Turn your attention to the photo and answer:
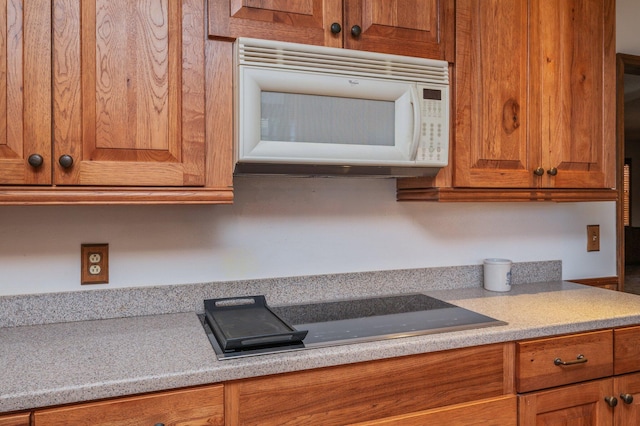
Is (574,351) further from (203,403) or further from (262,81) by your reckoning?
(262,81)

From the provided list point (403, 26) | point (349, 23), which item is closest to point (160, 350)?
point (349, 23)

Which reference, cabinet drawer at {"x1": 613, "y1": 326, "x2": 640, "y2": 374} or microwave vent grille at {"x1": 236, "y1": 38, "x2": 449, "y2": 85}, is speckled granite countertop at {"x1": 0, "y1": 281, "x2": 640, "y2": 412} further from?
microwave vent grille at {"x1": 236, "y1": 38, "x2": 449, "y2": 85}

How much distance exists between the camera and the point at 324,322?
148cm

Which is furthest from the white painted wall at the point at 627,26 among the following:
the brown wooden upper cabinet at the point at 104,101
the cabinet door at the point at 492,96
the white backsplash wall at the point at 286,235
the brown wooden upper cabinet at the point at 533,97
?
the brown wooden upper cabinet at the point at 104,101

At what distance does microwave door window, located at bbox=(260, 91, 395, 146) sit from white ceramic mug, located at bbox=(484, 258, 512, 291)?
76cm

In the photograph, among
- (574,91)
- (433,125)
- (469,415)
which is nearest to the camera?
(469,415)

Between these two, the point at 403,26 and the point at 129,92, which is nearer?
the point at 129,92

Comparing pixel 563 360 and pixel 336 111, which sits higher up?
pixel 336 111

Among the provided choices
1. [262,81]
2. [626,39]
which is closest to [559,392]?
[262,81]

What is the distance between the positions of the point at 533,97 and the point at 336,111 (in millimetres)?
771

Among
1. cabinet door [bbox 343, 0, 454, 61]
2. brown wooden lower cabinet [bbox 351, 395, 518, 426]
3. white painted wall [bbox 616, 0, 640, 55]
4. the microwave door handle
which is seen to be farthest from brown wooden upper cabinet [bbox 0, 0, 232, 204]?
white painted wall [bbox 616, 0, 640, 55]

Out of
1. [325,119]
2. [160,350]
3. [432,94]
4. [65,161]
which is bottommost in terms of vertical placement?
[160,350]

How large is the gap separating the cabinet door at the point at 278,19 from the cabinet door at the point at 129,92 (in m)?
0.06

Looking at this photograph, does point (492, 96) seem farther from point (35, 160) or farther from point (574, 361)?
point (35, 160)
